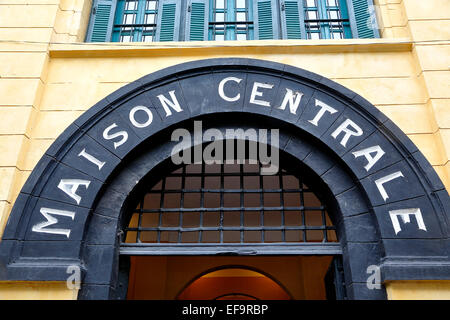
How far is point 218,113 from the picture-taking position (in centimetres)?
620

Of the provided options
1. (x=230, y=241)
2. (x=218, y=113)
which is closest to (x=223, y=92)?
(x=218, y=113)

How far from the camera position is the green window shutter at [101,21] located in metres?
7.43

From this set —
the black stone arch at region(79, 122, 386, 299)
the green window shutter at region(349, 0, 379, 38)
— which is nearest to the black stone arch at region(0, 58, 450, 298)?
the black stone arch at region(79, 122, 386, 299)

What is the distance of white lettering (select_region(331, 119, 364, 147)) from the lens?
5.91m

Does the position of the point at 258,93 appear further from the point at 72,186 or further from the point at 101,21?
the point at 101,21

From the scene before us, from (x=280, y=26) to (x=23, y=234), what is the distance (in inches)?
214

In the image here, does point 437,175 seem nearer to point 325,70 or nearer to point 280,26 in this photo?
point 325,70

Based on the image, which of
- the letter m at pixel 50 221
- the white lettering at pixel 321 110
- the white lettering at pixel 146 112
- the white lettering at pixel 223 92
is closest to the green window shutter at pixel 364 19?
the white lettering at pixel 321 110

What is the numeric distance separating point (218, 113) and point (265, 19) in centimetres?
245

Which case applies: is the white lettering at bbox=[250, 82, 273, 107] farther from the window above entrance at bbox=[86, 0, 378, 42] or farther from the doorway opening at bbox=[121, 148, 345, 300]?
the doorway opening at bbox=[121, 148, 345, 300]

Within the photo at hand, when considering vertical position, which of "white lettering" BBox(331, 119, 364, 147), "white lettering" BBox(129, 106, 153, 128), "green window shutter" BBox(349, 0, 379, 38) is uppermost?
"green window shutter" BBox(349, 0, 379, 38)

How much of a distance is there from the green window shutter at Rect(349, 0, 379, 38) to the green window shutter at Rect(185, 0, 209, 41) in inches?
106

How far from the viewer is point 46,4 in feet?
23.2

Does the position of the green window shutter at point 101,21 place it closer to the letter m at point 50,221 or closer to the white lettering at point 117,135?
the white lettering at point 117,135
